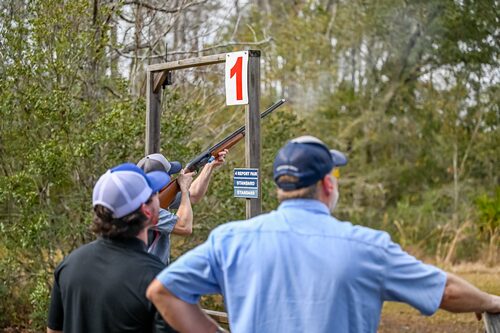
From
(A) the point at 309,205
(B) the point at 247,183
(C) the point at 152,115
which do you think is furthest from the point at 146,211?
(C) the point at 152,115

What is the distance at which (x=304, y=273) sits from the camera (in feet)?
9.95

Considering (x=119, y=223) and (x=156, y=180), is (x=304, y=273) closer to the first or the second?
(x=119, y=223)

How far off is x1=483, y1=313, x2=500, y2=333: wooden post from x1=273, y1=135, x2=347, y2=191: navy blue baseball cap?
2.57ft

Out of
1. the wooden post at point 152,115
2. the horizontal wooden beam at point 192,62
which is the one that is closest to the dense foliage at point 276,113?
A: the wooden post at point 152,115

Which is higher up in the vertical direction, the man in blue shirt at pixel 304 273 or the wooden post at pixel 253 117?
the wooden post at pixel 253 117

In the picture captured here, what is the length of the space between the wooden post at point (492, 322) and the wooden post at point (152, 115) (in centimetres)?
499

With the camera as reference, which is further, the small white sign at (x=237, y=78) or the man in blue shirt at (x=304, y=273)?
the small white sign at (x=237, y=78)

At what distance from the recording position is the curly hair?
12.0ft

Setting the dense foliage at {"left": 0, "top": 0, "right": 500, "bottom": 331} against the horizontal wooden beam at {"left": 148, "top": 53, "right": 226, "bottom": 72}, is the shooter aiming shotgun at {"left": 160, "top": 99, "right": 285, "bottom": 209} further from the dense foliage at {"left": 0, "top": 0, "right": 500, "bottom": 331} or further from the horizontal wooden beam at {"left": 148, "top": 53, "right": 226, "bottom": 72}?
the dense foliage at {"left": 0, "top": 0, "right": 500, "bottom": 331}

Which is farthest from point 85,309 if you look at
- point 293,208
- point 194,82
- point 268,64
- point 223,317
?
point 268,64

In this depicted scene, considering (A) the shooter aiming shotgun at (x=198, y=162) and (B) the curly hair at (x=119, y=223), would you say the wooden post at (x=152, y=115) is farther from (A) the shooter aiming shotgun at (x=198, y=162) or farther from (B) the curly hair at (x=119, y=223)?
(B) the curly hair at (x=119, y=223)

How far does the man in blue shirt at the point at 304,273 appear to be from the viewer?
301 centimetres

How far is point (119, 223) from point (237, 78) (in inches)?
128

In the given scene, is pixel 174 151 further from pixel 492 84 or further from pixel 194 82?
pixel 492 84
